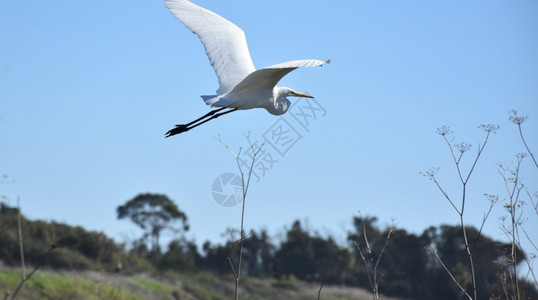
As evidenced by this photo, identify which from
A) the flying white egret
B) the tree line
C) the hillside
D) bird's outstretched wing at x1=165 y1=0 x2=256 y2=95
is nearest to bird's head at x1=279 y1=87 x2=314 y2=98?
the flying white egret

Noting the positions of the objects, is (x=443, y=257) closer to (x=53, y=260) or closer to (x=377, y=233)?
(x=377, y=233)

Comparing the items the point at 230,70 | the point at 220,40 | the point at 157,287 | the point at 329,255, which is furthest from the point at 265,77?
the point at 329,255

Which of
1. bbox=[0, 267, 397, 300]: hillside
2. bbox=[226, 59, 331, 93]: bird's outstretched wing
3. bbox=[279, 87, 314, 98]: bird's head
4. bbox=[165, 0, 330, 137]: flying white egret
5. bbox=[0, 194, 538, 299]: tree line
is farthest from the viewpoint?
bbox=[0, 194, 538, 299]: tree line

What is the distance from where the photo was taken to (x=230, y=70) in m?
8.31

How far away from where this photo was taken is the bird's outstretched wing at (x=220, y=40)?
8.31 metres

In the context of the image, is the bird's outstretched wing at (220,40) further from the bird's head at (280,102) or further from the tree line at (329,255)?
the tree line at (329,255)

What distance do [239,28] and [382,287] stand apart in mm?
27270

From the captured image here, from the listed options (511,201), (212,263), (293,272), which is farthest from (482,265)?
(511,201)

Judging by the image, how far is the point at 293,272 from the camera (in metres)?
35.8

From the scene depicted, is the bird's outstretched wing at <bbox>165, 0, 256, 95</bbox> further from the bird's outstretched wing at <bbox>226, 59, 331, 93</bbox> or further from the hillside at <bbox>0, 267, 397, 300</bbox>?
the hillside at <bbox>0, 267, 397, 300</bbox>

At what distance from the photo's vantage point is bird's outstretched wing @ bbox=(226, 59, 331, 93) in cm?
674

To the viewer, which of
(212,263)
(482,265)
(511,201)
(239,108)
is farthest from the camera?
(212,263)

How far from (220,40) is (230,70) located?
0.45 m

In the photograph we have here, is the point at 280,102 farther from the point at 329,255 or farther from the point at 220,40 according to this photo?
the point at 329,255
